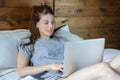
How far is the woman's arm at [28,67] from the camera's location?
1.67 meters

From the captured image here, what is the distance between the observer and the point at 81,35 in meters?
2.81

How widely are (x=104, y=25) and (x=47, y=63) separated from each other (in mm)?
1244

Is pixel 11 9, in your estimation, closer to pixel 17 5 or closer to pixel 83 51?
pixel 17 5

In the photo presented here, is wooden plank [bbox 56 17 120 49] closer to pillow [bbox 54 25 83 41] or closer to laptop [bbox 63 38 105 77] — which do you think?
pillow [bbox 54 25 83 41]

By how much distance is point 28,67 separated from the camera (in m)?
1.76

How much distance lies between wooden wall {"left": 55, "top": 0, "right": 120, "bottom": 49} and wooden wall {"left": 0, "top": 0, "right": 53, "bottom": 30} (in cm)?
31

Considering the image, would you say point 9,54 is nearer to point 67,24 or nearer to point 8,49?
point 8,49

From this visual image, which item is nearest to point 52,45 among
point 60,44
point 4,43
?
point 60,44

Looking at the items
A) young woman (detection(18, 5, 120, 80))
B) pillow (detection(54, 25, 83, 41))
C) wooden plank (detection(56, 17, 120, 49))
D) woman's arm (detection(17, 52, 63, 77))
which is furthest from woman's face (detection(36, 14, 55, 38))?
wooden plank (detection(56, 17, 120, 49))

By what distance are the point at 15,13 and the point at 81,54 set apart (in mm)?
1133

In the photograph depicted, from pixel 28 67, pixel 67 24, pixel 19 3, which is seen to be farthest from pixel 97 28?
pixel 28 67

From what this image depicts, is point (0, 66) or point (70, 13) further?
point (70, 13)

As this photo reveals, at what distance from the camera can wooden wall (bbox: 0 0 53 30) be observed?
7.94 ft

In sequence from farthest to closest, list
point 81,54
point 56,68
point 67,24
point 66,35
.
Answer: point 67,24, point 66,35, point 56,68, point 81,54
